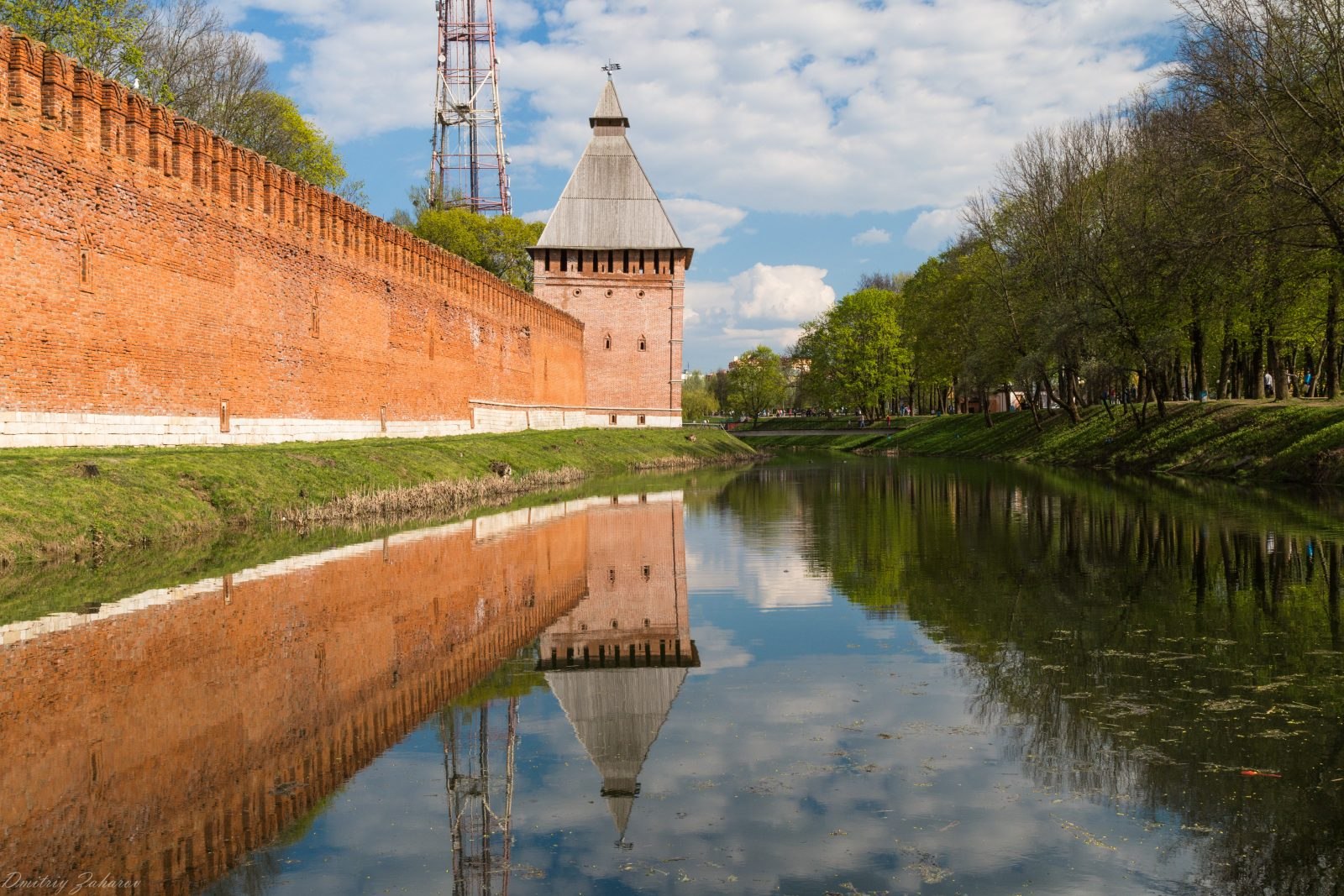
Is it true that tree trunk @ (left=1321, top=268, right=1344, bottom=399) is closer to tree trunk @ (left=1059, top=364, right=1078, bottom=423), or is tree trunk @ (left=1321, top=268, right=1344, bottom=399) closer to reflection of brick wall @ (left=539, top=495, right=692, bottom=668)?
tree trunk @ (left=1059, top=364, right=1078, bottom=423)

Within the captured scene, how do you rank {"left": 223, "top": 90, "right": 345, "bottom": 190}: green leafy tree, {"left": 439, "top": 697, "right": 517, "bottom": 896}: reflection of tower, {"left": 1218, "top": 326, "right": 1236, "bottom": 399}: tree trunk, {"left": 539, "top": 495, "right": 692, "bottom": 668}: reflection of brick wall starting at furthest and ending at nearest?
1. {"left": 223, "top": 90, "right": 345, "bottom": 190}: green leafy tree
2. {"left": 1218, "top": 326, "right": 1236, "bottom": 399}: tree trunk
3. {"left": 539, "top": 495, "right": 692, "bottom": 668}: reflection of brick wall
4. {"left": 439, "top": 697, "right": 517, "bottom": 896}: reflection of tower

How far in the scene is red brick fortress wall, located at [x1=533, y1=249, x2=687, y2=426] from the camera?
48.7 meters

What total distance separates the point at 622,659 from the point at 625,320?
4248 centimetres

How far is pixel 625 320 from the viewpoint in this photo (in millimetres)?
49188

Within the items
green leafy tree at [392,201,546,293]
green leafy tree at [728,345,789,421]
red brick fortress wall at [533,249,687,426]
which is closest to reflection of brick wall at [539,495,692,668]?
red brick fortress wall at [533,249,687,426]

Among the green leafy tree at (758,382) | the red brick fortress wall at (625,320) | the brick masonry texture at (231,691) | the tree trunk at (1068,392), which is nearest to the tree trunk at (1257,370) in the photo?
the tree trunk at (1068,392)

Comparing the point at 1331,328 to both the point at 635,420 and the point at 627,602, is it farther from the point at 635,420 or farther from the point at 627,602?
the point at 635,420

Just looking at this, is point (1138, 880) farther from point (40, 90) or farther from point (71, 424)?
point (40, 90)

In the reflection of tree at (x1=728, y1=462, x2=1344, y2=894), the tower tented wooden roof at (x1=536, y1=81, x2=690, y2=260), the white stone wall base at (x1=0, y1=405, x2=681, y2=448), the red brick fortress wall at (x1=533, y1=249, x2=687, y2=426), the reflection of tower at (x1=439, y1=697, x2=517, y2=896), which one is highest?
the tower tented wooden roof at (x1=536, y1=81, x2=690, y2=260)

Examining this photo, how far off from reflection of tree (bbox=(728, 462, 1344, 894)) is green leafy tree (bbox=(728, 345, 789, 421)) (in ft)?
269

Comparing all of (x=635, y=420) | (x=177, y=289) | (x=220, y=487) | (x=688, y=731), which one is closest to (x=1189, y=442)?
(x=635, y=420)

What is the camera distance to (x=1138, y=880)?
3.58 metres

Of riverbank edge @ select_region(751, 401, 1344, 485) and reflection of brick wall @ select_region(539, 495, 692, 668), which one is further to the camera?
riverbank edge @ select_region(751, 401, 1344, 485)

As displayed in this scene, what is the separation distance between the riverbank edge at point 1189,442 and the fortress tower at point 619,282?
585 inches
